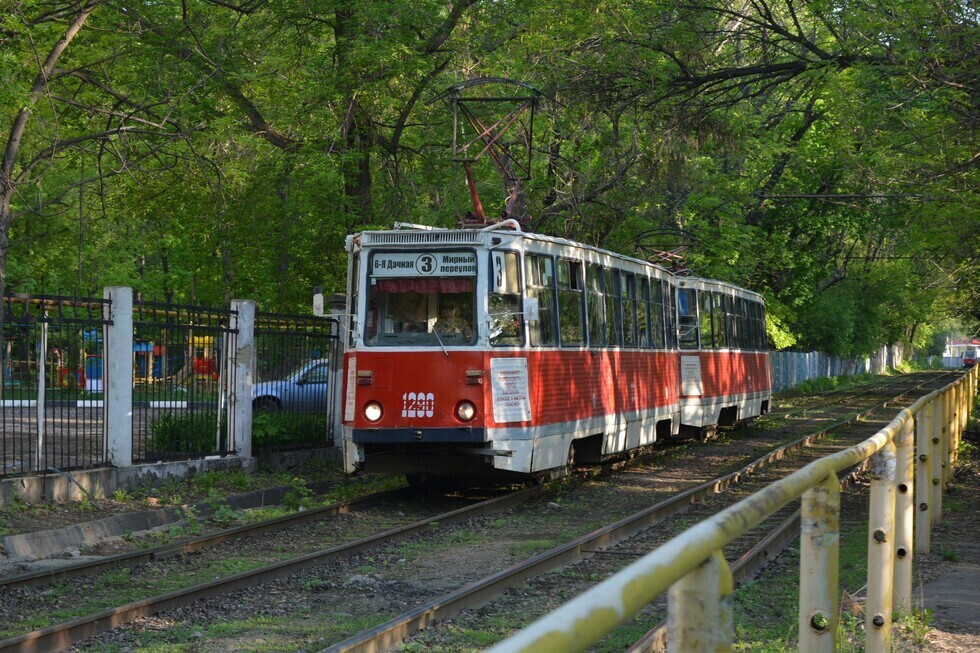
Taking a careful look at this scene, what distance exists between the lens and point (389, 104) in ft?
70.6

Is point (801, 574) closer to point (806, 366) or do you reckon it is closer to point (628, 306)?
point (628, 306)

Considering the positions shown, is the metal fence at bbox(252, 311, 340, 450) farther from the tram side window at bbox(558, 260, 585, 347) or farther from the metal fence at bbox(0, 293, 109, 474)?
the tram side window at bbox(558, 260, 585, 347)

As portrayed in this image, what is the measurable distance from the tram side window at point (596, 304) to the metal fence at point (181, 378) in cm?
463

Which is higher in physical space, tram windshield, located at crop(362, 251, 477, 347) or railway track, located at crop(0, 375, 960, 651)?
tram windshield, located at crop(362, 251, 477, 347)

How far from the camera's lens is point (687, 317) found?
21.4m

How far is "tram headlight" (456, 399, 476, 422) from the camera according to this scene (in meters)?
13.3

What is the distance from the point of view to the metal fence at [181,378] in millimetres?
14688

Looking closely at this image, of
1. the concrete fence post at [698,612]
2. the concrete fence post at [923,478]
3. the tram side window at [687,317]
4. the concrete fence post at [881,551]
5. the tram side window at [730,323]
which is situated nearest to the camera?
the concrete fence post at [698,612]

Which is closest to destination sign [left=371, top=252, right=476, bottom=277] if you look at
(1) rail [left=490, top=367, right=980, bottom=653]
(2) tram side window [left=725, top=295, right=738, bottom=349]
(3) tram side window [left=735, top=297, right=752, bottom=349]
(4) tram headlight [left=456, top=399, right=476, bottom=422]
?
(4) tram headlight [left=456, top=399, right=476, bottom=422]

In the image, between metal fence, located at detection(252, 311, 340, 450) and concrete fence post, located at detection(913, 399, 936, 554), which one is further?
metal fence, located at detection(252, 311, 340, 450)

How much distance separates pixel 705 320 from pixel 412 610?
51.4 ft

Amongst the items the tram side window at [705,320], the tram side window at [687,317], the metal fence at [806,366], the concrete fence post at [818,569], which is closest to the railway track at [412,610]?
the concrete fence post at [818,569]

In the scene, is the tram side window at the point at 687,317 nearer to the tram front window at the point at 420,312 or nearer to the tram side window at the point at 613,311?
the tram side window at the point at 613,311

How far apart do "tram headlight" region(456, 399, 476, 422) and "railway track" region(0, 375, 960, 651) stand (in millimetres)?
971
